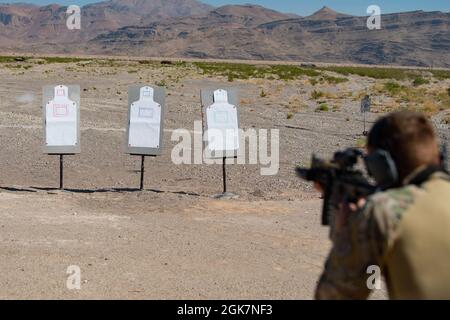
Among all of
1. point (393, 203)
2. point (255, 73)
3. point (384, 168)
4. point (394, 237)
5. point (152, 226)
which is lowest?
point (152, 226)

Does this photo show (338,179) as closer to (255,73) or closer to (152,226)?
(152,226)

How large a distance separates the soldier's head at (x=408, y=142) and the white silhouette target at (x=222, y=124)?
8154mm

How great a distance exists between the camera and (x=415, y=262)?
2.20 m

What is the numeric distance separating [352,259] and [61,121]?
8923 mm

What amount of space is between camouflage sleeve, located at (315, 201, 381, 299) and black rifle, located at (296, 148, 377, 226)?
0.19 meters

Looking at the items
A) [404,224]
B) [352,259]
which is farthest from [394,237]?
[352,259]

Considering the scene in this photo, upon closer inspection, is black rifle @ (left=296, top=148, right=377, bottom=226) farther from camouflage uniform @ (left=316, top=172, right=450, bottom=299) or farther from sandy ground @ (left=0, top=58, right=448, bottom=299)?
sandy ground @ (left=0, top=58, right=448, bottom=299)

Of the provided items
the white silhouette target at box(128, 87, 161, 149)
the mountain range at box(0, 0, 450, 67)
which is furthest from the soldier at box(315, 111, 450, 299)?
the mountain range at box(0, 0, 450, 67)

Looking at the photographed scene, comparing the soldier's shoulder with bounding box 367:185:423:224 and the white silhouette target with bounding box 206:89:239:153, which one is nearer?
the soldier's shoulder with bounding box 367:185:423:224

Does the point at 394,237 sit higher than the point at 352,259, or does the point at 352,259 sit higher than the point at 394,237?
the point at 394,237

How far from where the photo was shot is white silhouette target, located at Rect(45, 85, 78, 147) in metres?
10.7

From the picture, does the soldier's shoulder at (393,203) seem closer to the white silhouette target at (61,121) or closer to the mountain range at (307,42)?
the white silhouette target at (61,121)

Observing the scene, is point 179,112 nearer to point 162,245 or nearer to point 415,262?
point 162,245

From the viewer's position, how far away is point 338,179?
271 centimetres
